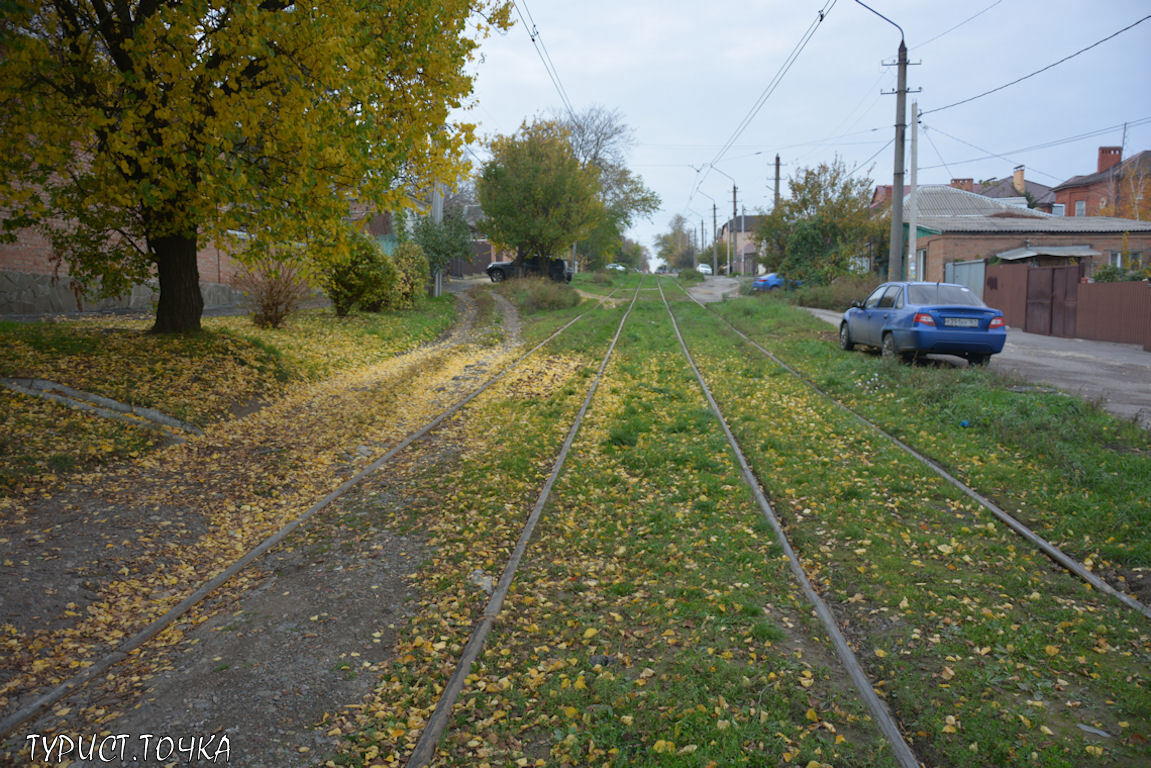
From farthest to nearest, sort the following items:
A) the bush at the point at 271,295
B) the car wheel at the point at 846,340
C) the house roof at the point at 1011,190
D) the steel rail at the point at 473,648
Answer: the house roof at the point at 1011,190, the car wheel at the point at 846,340, the bush at the point at 271,295, the steel rail at the point at 473,648

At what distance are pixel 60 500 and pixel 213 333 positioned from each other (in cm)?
624

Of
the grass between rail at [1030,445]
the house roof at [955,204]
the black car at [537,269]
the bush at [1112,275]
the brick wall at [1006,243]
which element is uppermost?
the house roof at [955,204]

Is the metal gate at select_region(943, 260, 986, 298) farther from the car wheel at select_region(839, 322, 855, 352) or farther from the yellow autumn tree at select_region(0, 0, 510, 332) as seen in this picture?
the yellow autumn tree at select_region(0, 0, 510, 332)

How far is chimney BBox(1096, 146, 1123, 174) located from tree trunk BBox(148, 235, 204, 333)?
2723 inches

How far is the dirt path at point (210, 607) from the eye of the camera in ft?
10.9

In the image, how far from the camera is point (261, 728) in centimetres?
329

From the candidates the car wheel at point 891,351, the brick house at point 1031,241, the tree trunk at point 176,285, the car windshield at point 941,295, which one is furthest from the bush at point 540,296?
the brick house at point 1031,241

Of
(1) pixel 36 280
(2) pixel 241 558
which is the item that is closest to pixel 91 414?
(2) pixel 241 558

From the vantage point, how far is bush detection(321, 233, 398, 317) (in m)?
18.9

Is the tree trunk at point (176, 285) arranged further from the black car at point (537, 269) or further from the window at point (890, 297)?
the black car at point (537, 269)

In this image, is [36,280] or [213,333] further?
[36,280]

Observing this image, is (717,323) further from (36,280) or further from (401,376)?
(36,280)

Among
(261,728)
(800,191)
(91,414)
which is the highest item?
(800,191)

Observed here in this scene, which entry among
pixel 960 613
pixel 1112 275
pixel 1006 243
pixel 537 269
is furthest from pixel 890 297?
pixel 1006 243
